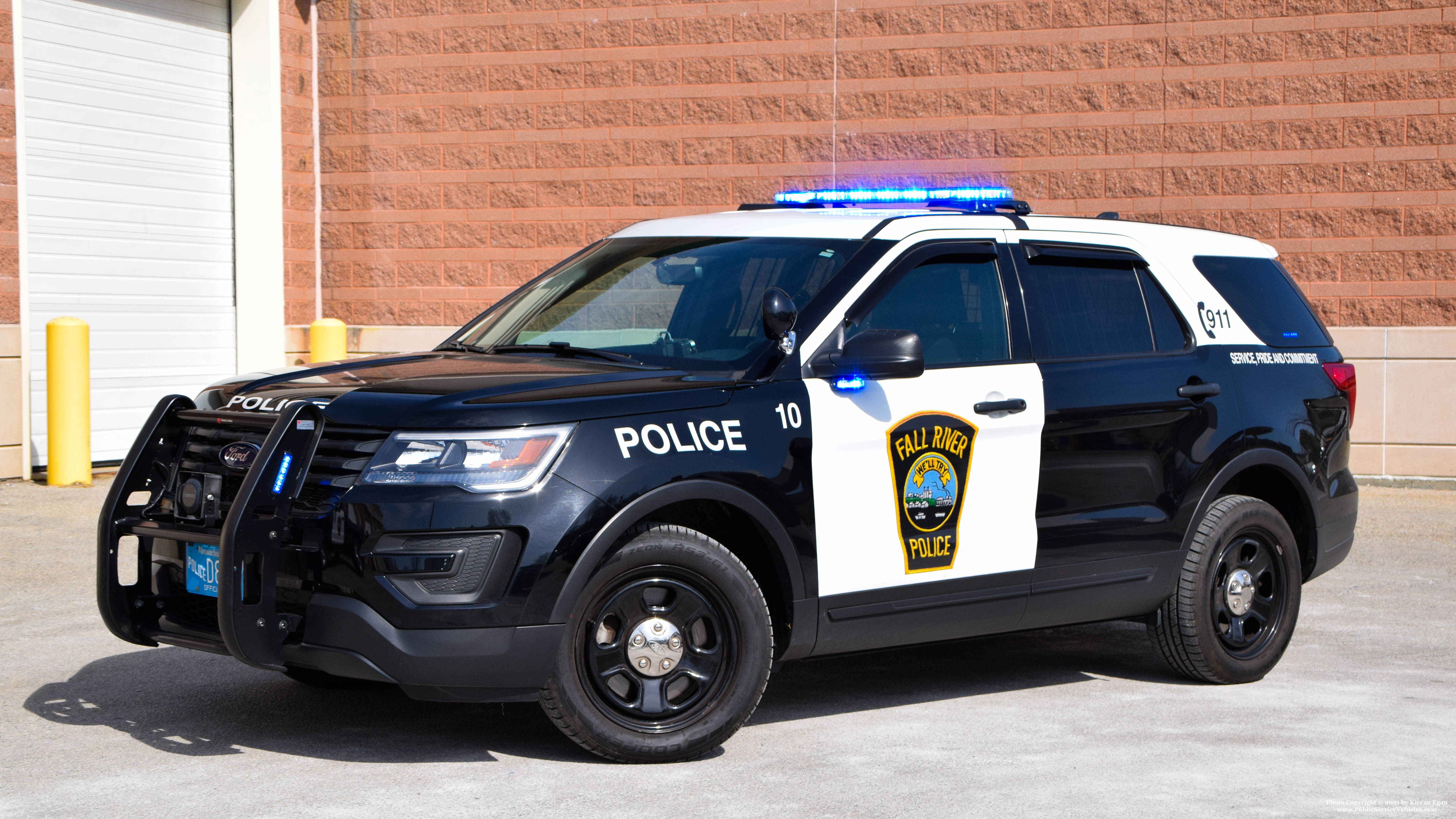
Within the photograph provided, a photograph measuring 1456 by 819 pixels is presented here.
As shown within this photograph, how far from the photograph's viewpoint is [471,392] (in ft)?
15.9

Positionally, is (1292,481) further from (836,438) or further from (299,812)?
(299,812)

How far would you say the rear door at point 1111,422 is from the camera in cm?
588

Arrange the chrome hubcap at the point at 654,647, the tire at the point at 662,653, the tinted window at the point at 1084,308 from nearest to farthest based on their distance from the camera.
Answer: the tire at the point at 662,653 < the chrome hubcap at the point at 654,647 < the tinted window at the point at 1084,308

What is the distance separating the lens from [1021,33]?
1352cm

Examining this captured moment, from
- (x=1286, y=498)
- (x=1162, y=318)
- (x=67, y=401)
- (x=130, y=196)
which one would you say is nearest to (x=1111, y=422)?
(x=1162, y=318)

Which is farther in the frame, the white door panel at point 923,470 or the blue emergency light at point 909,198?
the blue emergency light at point 909,198

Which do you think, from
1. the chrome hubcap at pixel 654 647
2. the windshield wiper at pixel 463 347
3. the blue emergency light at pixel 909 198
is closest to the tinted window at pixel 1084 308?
the blue emergency light at pixel 909 198

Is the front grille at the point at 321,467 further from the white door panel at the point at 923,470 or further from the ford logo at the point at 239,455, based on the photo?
the white door panel at the point at 923,470

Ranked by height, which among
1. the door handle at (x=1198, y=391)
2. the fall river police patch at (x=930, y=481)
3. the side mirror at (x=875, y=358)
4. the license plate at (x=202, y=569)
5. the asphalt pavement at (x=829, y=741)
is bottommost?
the asphalt pavement at (x=829, y=741)

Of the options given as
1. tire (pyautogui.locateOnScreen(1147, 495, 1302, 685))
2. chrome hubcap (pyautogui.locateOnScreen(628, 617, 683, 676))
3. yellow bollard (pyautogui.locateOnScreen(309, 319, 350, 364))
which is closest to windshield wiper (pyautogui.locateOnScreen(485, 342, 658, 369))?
chrome hubcap (pyautogui.locateOnScreen(628, 617, 683, 676))

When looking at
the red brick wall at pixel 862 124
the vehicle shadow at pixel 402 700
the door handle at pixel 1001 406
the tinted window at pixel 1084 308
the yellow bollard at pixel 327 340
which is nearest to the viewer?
the vehicle shadow at pixel 402 700

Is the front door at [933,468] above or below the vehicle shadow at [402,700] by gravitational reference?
above

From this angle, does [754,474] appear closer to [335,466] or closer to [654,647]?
[654,647]

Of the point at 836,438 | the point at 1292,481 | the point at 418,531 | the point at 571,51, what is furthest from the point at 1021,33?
the point at 418,531
